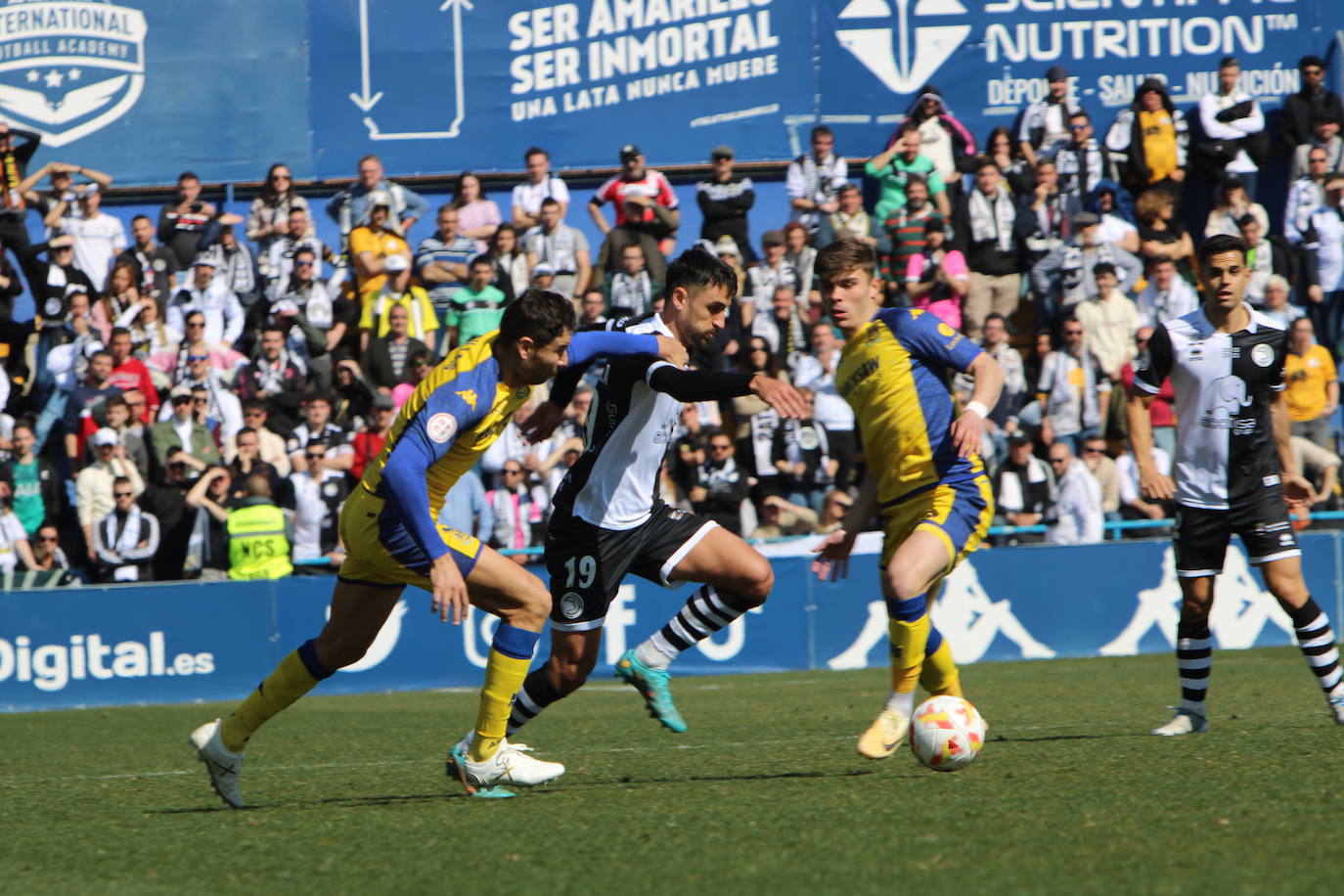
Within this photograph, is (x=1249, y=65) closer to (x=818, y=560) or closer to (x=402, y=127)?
(x=402, y=127)

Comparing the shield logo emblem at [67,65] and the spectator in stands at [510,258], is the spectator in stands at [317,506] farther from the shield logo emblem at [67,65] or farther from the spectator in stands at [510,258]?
the shield logo emblem at [67,65]

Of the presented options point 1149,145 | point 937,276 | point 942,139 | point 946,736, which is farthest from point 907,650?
point 1149,145

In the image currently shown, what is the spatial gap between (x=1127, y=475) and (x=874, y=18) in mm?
7120

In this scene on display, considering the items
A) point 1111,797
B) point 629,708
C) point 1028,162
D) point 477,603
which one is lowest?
point 629,708

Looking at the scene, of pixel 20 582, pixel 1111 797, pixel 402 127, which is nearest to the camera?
pixel 1111 797

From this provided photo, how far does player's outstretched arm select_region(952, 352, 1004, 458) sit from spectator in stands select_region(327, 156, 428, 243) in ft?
38.9

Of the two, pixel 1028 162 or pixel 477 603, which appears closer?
pixel 477 603

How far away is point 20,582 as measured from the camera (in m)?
Answer: 14.1

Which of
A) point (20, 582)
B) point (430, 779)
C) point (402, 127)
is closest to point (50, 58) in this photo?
point (402, 127)

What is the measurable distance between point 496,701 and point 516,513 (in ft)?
28.8

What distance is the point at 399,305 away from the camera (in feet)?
54.1

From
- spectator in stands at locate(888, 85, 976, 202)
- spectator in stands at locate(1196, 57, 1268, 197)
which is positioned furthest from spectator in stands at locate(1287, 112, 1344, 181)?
spectator in stands at locate(888, 85, 976, 202)

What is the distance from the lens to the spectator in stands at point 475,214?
17906 millimetres

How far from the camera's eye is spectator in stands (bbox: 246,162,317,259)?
17.6 m
